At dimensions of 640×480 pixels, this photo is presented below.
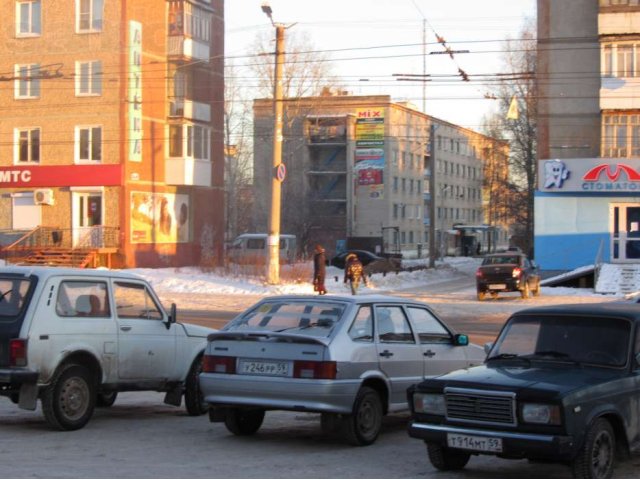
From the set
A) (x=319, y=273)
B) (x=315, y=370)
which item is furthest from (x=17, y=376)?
(x=319, y=273)

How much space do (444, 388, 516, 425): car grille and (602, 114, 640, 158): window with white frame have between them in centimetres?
3704

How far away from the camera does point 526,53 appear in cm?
5791

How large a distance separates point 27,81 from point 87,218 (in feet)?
25.4

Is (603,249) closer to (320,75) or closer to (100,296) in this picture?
(320,75)

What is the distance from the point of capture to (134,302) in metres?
11.1

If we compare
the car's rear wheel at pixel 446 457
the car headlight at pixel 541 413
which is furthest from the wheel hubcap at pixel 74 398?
the car headlight at pixel 541 413

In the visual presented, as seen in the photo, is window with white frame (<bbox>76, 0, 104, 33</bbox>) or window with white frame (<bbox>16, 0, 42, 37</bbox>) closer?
window with white frame (<bbox>76, 0, 104, 33</bbox>)

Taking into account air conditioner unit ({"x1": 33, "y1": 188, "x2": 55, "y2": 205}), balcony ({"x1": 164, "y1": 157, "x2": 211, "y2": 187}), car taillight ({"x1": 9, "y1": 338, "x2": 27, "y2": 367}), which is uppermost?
balcony ({"x1": 164, "y1": 157, "x2": 211, "y2": 187})

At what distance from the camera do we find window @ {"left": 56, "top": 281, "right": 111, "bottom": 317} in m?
10.1

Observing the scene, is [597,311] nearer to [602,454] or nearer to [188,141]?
[602,454]

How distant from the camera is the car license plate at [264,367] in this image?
9.12m

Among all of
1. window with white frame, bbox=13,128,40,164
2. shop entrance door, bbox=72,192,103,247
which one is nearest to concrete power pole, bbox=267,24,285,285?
shop entrance door, bbox=72,192,103,247

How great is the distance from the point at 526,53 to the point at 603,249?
19586mm

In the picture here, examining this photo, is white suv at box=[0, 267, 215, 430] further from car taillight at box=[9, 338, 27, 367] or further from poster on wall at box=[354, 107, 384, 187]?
poster on wall at box=[354, 107, 384, 187]
